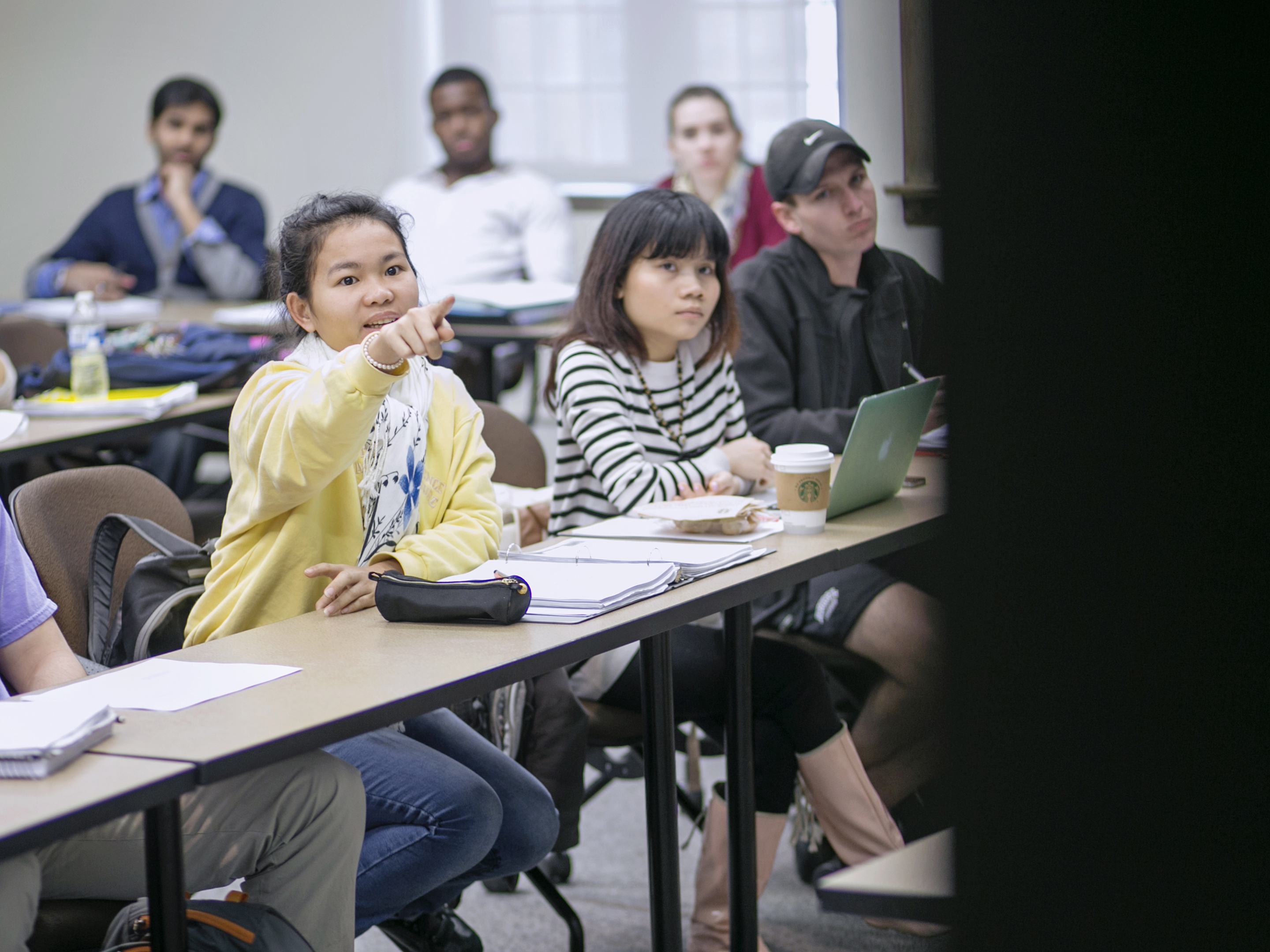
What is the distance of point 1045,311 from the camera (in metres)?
0.20

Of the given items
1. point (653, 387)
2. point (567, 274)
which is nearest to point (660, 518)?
point (653, 387)

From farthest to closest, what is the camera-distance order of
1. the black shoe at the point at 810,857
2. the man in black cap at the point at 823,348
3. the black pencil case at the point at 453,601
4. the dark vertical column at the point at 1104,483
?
the black shoe at the point at 810,857 < the man in black cap at the point at 823,348 < the black pencil case at the point at 453,601 < the dark vertical column at the point at 1104,483

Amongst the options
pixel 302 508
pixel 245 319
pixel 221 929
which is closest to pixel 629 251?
pixel 302 508

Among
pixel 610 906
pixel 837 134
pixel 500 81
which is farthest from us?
pixel 500 81

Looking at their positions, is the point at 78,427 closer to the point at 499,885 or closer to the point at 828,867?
the point at 499,885

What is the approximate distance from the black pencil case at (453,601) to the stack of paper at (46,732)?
306mm

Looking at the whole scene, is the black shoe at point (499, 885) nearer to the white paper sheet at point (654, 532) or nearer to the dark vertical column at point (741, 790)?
the dark vertical column at point (741, 790)

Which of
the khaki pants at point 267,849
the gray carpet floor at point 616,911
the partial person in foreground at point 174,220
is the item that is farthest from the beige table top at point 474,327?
the khaki pants at point 267,849

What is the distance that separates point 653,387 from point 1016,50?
1.75 meters

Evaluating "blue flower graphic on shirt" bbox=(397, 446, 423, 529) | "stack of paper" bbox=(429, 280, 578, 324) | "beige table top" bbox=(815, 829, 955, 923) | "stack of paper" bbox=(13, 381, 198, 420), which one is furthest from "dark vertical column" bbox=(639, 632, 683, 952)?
"stack of paper" bbox=(429, 280, 578, 324)

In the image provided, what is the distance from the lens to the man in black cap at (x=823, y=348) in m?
1.49

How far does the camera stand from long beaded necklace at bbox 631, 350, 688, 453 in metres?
1.92

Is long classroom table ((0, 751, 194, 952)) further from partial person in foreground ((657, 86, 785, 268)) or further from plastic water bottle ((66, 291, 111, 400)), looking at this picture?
partial person in foreground ((657, 86, 785, 268))

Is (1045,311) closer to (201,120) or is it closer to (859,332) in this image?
(859,332)
